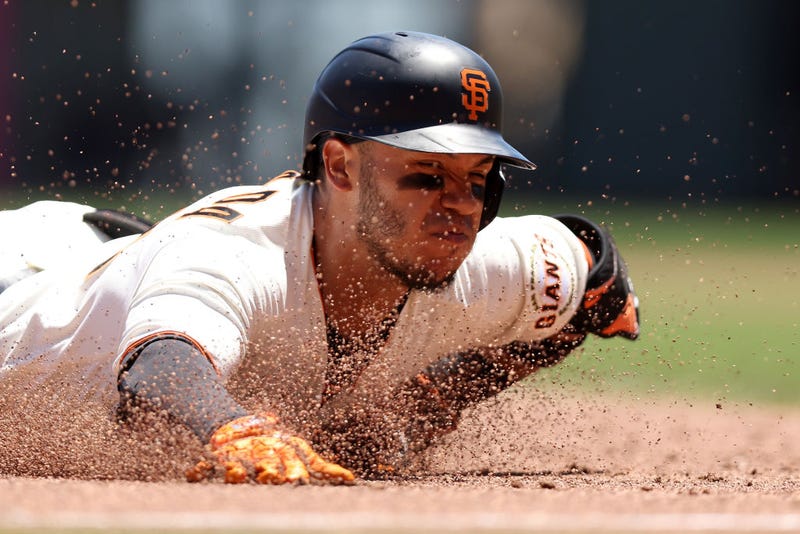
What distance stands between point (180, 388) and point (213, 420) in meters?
0.12

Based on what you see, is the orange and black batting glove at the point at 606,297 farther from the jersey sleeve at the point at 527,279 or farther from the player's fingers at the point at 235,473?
the player's fingers at the point at 235,473

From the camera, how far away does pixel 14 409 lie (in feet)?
14.1

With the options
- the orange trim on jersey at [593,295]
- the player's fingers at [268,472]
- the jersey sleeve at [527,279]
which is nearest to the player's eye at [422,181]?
the jersey sleeve at [527,279]

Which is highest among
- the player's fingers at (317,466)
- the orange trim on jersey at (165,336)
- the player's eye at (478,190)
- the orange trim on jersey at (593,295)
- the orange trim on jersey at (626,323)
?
the player's eye at (478,190)

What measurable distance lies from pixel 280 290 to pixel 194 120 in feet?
40.4

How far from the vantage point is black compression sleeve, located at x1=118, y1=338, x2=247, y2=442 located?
132 inches

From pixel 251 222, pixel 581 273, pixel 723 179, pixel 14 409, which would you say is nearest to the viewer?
pixel 251 222

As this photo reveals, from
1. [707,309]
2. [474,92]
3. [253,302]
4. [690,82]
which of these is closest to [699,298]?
[707,309]

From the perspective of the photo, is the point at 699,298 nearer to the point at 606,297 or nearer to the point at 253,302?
the point at 606,297

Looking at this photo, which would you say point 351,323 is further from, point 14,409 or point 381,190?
point 14,409

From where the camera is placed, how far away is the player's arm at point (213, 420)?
3264 mm

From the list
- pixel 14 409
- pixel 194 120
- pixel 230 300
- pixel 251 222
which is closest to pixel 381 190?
pixel 251 222

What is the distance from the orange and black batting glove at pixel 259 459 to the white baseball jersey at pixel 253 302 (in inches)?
11.5

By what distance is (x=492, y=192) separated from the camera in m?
4.42
